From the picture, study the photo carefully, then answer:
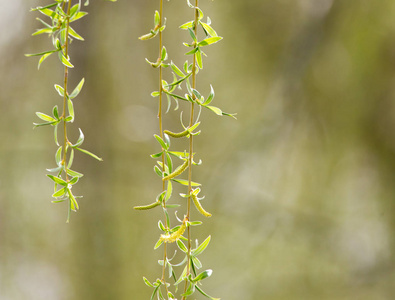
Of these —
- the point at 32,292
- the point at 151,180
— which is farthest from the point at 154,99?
the point at 32,292

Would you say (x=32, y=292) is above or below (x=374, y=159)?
below

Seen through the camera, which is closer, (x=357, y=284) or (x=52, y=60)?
(x=357, y=284)

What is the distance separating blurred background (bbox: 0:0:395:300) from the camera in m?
1.13

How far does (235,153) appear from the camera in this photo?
4.00ft

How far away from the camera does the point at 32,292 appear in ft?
4.35

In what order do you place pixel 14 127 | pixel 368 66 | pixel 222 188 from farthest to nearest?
pixel 14 127, pixel 222 188, pixel 368 66

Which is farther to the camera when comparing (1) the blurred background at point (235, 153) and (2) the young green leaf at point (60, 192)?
(1) the blurred background at point (235, 153)

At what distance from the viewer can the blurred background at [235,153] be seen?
1.13 meters

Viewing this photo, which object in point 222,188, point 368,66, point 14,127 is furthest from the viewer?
point 14,127

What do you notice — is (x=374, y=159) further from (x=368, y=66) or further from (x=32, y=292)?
(x=32, y=292)

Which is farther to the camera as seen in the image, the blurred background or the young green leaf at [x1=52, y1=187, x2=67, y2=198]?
the blurred background

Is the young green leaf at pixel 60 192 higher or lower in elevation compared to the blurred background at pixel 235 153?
lower

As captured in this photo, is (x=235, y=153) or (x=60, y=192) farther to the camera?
(x=235, y=153)

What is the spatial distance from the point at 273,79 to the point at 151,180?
1.29 feet
